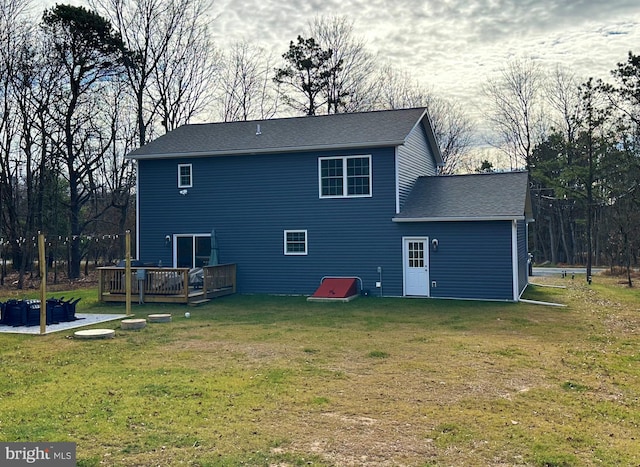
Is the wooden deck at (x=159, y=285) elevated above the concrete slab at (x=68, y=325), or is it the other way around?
the wooden deck at (x=159, y=285)

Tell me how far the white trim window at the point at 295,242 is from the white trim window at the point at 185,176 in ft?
12.4

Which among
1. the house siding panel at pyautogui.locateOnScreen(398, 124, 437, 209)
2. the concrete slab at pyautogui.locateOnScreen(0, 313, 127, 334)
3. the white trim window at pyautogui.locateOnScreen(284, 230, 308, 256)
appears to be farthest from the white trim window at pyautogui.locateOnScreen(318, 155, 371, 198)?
the concrete slab at pyautogui.locateOnScreen(0, 313, 127, 334)

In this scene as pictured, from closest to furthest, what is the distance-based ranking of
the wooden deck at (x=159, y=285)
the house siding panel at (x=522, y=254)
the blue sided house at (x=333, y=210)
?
the wooden deck at (x=159, y=285) < the blue sided house at (x=333, y=210) < the house siding panel at (x=522, y=254)

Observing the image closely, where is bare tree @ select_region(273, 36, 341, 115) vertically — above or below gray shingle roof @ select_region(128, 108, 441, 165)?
above

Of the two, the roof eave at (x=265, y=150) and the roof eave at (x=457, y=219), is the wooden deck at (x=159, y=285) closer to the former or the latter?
the roof eave at (x=265, y=150)

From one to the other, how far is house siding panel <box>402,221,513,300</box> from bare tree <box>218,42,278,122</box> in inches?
741

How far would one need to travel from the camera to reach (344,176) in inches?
690

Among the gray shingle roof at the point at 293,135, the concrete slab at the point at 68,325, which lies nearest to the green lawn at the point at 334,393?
the concrete slab at the point at 68,325

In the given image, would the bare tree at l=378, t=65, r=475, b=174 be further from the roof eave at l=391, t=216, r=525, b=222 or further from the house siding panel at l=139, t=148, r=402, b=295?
the roof eave at l=391, t=216, r=525, b=222

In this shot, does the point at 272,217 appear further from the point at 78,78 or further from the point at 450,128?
the point at 450,128

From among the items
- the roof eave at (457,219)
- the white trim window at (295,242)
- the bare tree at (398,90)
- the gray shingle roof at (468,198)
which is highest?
the bare tree at (398,90)

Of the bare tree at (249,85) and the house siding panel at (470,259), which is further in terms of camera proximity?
the bare tree at (249,85)

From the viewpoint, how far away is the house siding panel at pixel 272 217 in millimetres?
17219

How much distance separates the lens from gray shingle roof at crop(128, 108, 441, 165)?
17422 mm
